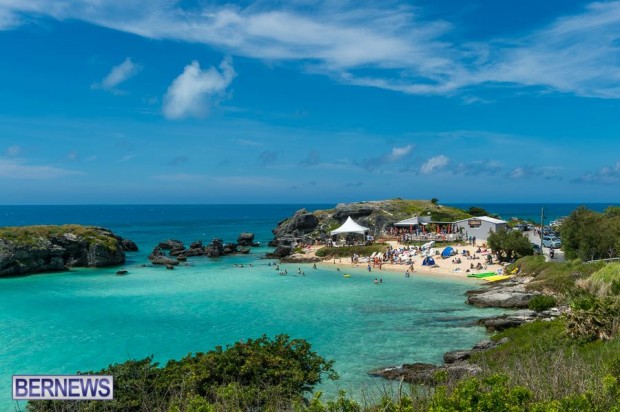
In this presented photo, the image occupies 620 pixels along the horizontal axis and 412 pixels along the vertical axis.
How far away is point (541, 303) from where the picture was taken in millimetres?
26703

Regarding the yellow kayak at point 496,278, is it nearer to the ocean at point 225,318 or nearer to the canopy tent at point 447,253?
the ocean at point 225,318

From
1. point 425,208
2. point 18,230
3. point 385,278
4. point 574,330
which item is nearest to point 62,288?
point 18,230

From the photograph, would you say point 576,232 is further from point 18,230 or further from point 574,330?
point 18,230

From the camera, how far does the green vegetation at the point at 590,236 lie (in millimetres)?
34656

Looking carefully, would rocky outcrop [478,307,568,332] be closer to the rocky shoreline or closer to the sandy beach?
the rocky shoreline

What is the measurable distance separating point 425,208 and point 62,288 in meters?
60.4

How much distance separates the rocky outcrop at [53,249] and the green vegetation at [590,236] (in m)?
48.5

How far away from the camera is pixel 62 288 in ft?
136

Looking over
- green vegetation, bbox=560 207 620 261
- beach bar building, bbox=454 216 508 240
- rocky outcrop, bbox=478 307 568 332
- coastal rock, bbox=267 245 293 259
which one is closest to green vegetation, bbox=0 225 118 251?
coastal rock, bbox=267 245 293 259

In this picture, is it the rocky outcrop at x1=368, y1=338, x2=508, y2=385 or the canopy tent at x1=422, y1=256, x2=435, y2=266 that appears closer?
the rocky outcrop at x1=368, y1=338, x2=508, y2=385

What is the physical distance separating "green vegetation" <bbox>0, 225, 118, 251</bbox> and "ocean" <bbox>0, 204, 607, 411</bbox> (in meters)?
5.65

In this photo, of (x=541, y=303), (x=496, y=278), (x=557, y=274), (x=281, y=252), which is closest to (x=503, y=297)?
(x=541, y=303)

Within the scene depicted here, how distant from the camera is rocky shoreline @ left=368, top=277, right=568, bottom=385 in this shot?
16328 millimetres

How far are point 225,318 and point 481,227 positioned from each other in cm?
4109
